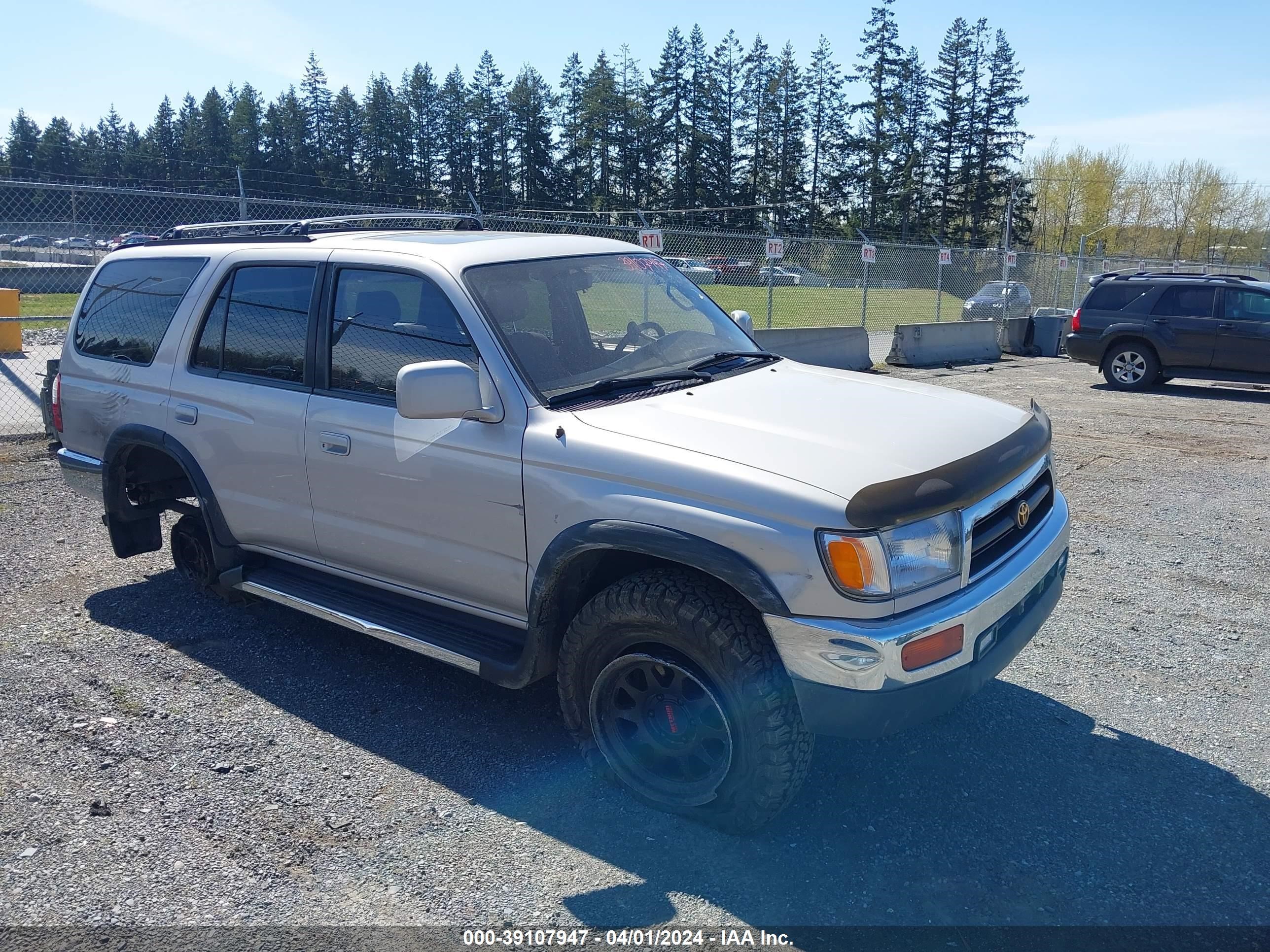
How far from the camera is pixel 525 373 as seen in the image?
3.64 metres

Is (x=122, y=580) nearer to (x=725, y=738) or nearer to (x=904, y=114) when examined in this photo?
(x=725, y=738)

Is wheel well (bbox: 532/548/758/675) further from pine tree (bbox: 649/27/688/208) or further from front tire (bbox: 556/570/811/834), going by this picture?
pine tree (bbox: 649/27/688/208)

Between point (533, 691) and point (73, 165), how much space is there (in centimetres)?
6225

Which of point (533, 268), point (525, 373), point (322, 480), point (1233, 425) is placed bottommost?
point (1233, 425)

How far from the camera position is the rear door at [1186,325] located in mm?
14648

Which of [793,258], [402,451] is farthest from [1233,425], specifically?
[402,451]

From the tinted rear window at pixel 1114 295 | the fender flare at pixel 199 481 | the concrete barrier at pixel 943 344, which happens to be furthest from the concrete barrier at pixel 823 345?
the fender flare at pixel 199 481

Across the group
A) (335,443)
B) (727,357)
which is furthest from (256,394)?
(727,357)

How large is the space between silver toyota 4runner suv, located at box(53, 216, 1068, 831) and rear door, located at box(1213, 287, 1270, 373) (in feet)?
41.0

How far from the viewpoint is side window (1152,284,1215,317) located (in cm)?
1468

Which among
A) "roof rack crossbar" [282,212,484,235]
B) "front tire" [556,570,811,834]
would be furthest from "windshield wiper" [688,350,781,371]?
"roof rack crossbar" [282,212,484,235]

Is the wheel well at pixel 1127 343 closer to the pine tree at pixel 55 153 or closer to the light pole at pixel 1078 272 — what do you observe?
the light pole at pixel 1078 272

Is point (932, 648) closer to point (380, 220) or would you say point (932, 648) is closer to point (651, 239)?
point (380, 220)

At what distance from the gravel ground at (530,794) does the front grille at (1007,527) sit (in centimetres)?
88
